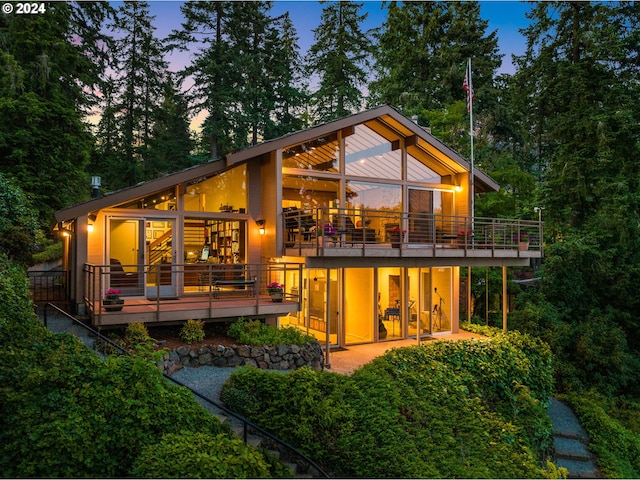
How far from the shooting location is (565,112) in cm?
2033

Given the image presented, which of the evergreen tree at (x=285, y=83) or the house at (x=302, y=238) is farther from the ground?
the evergreen tree at (x=285, y=83)

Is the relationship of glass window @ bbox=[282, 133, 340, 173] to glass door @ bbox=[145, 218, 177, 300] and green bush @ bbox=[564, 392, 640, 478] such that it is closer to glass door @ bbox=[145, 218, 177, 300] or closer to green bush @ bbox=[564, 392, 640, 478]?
glass door @ bbox=[145, 218, 177, 300]

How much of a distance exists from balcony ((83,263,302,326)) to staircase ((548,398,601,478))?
27.1 ft

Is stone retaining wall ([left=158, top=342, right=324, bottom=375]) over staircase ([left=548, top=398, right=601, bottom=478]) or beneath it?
over

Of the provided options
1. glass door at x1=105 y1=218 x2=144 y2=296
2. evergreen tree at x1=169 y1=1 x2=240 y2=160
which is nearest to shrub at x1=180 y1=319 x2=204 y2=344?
glass door at x1=105 y1=218 x2=144 y2=296

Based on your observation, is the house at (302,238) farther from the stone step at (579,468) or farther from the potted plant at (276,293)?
the stone step at (579,468)

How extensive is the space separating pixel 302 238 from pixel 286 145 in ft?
9.09

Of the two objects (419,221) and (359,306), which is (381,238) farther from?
(359,306)

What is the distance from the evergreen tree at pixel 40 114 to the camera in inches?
583

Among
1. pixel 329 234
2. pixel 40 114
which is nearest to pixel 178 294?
pixel 329 234

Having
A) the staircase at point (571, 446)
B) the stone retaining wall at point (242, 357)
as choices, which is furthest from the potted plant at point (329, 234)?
the staircase at point (571, 446)

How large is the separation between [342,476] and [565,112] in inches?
805

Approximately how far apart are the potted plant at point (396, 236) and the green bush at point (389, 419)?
3505mm

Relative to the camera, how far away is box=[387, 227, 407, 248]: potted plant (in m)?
12.2
